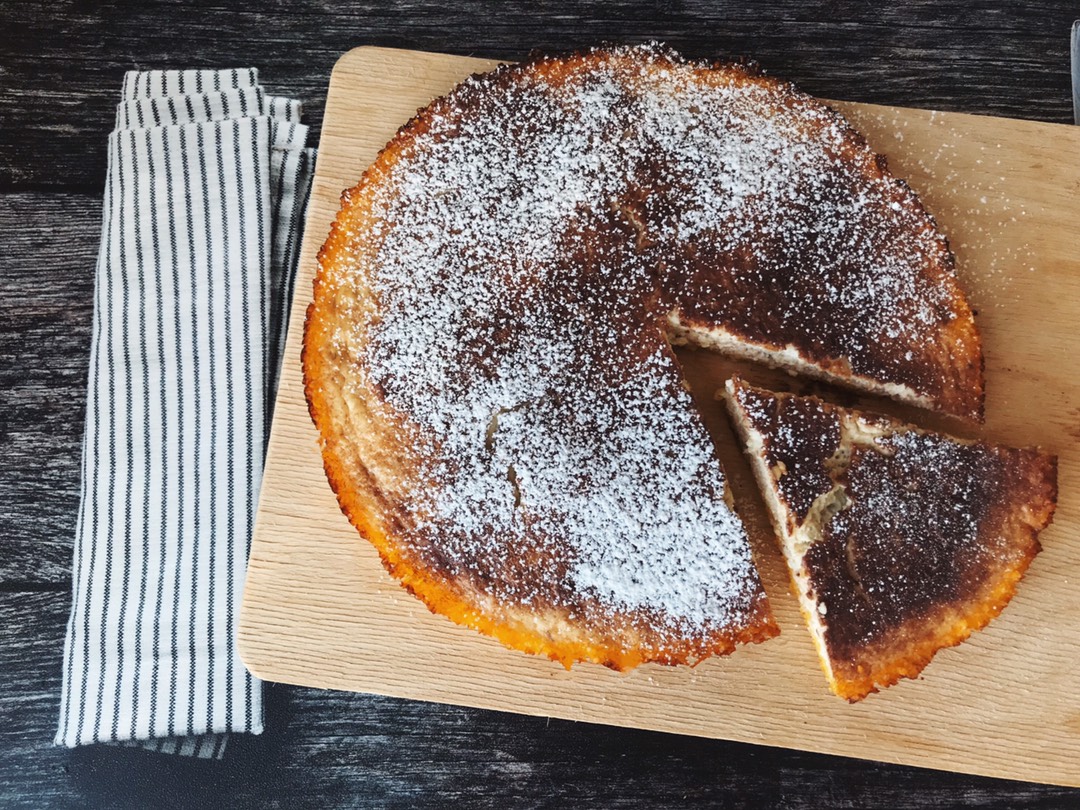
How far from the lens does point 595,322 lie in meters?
2.30

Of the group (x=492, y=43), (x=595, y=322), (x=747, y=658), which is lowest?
(x=747, y=658)

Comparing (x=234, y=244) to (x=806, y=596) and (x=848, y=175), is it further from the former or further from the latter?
(x=806, y=596)

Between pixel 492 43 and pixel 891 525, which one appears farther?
pixel 492 43

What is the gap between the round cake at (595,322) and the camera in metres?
2.22

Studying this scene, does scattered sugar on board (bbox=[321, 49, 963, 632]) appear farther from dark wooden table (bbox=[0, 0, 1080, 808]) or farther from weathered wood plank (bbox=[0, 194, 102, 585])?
weathered wood plank (bbox=[0, 194, 102, 585])

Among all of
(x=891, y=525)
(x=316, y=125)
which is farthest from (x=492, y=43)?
(x=891, y=525)

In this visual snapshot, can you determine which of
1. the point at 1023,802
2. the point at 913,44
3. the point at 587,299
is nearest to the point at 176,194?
the point at 587,299

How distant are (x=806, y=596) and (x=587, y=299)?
3.36ft

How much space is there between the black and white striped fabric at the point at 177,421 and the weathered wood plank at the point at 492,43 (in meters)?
0.24

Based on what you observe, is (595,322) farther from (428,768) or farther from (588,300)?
(428,768)

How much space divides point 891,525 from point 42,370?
2671mm

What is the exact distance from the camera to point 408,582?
88.0 inches

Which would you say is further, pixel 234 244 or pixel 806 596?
pixel 234 244

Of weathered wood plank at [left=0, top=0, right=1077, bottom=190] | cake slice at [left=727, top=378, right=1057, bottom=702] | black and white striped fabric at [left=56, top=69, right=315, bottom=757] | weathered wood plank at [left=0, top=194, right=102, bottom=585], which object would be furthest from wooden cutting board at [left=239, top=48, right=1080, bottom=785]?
weathered wood plank at [left=0, top=0, right=1077, bottom=190]
